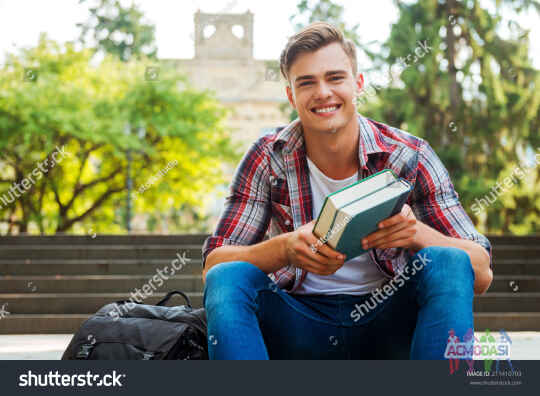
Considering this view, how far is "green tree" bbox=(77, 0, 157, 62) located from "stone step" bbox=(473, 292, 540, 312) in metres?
20.6

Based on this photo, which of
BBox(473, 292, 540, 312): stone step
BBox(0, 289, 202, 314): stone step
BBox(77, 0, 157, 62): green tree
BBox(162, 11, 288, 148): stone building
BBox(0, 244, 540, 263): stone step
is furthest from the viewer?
BBox(162, 11, 288, 148): stone building

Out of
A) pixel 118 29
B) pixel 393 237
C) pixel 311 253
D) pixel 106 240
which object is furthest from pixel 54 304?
pixel 118 29

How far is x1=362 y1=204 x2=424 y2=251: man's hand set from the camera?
1762 mm

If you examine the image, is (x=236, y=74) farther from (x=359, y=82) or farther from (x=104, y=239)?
(x=359, y=82)

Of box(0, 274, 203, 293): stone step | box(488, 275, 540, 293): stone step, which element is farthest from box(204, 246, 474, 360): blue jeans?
box(488, 275, 540, 293): stone step

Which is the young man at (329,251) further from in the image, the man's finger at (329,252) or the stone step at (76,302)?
the stone step at (76,302)

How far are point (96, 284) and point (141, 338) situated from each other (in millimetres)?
5197

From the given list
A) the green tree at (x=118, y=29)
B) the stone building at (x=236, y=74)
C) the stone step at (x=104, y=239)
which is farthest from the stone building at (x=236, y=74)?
the stone step at (x=104, y=239)

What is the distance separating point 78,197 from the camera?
17188 mm

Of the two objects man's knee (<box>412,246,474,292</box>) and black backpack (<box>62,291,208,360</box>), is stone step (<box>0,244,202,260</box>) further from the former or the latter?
man's knee (<box>412,246,474,292</box>)

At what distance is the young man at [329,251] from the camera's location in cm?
174

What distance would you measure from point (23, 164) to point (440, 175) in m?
15.2

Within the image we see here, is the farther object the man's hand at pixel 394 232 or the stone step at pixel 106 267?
the stone step at pixel 106 267
